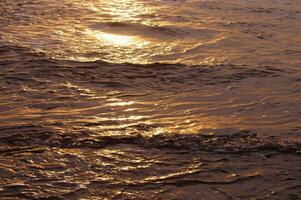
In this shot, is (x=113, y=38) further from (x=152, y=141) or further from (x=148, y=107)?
(x=152, y=141)

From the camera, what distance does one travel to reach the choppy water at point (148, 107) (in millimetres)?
3139

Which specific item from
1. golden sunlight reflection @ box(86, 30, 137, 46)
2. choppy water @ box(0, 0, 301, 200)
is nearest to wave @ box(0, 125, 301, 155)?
choppy water @ box(0, 0, 301, 200)

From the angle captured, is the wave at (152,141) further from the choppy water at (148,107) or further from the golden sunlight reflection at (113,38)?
the golden sunlight reflection at (113,38)

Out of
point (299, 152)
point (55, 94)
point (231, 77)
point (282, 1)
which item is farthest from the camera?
point (282, 1)

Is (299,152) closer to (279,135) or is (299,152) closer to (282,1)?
(279,135)

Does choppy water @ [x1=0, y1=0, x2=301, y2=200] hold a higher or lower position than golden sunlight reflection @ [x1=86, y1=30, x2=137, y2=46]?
lower

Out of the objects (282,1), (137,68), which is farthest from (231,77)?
(282,1)

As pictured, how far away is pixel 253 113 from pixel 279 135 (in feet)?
1.41

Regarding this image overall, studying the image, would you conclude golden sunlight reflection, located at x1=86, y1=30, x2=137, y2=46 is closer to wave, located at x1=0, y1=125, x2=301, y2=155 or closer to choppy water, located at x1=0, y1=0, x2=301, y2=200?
choppy water, located at x1=0, y1=0, x2=301, y2=200

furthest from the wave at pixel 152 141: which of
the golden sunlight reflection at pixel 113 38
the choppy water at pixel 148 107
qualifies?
the golden sunlight reflection at pixel 113 38

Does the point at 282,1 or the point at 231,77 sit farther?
A: the point at 282,1

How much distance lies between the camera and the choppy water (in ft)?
10.3

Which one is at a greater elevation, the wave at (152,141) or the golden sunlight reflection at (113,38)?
the golden sunlight reflection at (113,38)

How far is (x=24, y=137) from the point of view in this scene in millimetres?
3629
